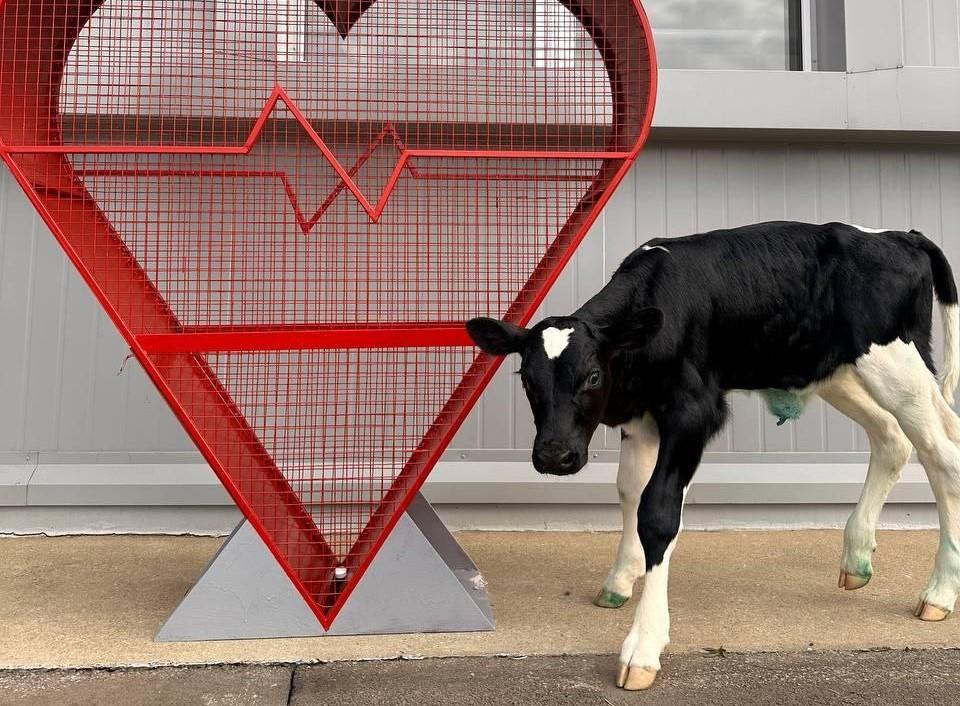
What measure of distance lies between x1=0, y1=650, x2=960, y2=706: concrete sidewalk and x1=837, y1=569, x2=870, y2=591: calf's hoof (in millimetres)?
738

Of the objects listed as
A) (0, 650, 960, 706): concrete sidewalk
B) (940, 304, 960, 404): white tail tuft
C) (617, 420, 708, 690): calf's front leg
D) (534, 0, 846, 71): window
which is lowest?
(0, 650, 960, 706): concrete sidewalk

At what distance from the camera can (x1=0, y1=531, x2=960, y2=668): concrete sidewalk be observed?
2.62 m

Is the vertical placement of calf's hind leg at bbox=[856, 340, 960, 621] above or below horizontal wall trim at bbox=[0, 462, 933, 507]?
above

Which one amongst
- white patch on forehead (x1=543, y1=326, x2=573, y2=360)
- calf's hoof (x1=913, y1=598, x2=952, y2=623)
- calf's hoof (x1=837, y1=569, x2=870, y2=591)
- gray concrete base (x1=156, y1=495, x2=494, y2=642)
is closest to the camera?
white patch on forehead (x1=543, y1=326, x2=573, y2=360)

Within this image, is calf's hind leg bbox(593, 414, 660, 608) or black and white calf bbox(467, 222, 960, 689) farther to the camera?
calf's hind leg bbox(593, 414, 660, 608)

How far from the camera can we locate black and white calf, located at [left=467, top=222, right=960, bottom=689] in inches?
99.0

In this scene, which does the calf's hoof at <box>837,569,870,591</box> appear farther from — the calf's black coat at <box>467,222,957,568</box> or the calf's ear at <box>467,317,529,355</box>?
the calf's ear at <box>467,317,529,355</box>

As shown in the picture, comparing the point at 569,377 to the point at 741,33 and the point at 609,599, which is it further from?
the point at 741,33

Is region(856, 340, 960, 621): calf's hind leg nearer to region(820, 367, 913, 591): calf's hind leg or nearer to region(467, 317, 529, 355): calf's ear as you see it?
region(820, 367, 913, 591): calf's hind leg

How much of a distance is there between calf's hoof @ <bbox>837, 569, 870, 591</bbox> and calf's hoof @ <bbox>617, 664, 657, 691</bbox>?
1.44 m

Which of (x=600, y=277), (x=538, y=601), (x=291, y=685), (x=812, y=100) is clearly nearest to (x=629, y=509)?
(x=538, y=601)

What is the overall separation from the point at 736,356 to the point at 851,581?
→ 1183 millimetres

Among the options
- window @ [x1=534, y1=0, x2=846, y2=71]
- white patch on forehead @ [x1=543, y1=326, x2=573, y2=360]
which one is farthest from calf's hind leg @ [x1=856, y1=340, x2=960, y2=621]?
window @ [x1=534, y1=0, x2=846, y2=71]

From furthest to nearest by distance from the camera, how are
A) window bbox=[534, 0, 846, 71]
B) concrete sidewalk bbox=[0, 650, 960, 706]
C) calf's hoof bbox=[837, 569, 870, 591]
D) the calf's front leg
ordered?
window bbox=[534, 0, 846, 71] → calf's hoof bbox=[837, 569, 870, 591] → the calf's front leg → concrete sidewalk bbox=[0, 650, 960, 706]
